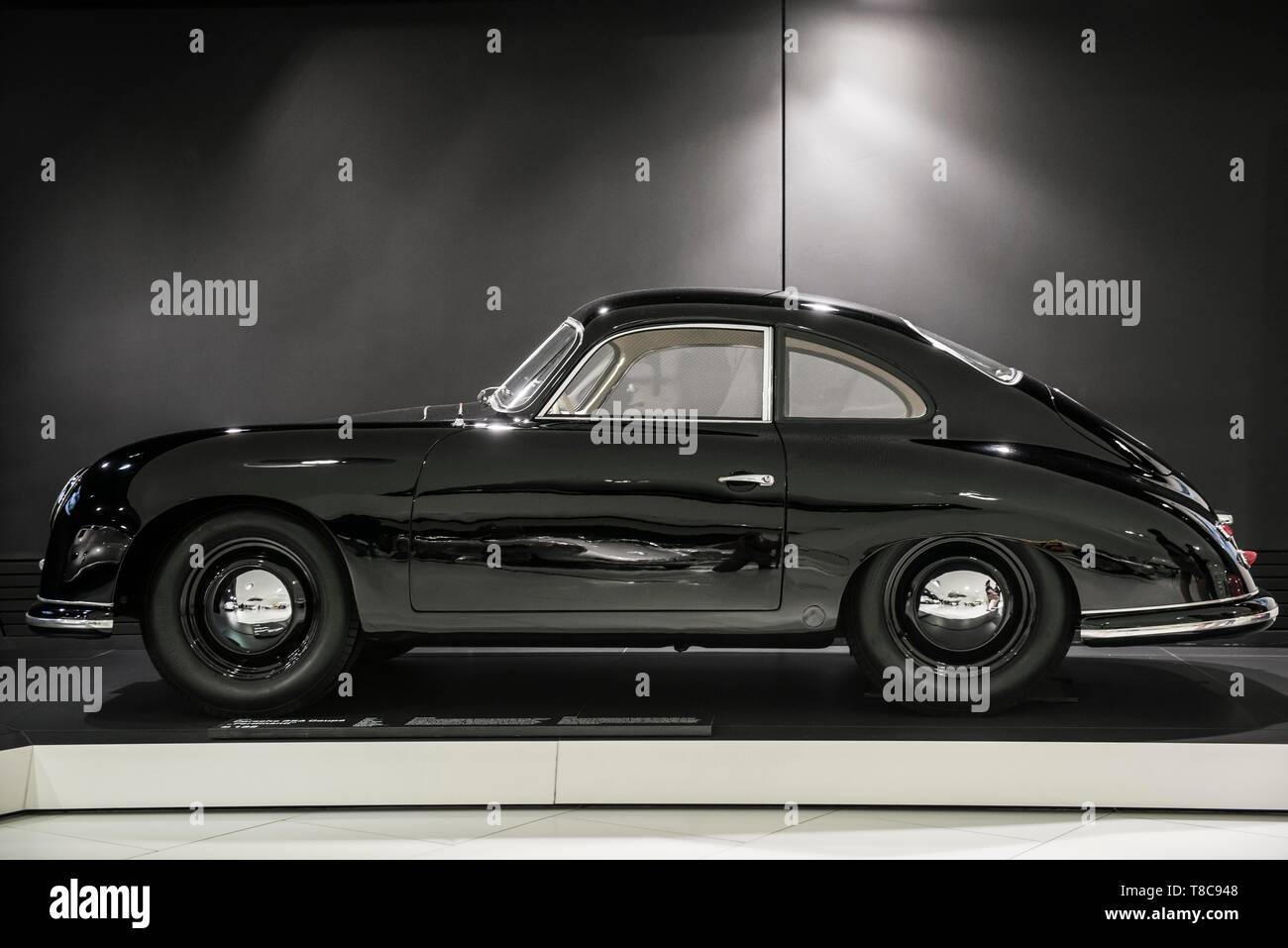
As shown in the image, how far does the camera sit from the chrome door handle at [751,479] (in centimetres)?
367

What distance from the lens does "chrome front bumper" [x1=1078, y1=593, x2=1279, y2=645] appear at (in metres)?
3.56

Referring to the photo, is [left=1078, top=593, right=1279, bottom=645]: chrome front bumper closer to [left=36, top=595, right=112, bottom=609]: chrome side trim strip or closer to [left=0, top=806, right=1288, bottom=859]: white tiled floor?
[left=0, top=806, right=1288, bottom=859]: white tiled floor

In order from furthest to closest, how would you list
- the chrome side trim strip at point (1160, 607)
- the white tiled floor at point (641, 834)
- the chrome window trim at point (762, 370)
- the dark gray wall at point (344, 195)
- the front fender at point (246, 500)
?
the dark gray wall at point (344, 195)
the chrome window trim at point (762, 370)
the front fender at point (246, 500)
the chrome side trim strip at point (1160, 607)
the white tiled floor at point (641, 834)

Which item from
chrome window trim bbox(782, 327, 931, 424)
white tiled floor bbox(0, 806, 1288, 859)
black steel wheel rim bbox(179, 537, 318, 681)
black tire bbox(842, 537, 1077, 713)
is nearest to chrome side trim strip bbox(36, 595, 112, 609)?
black steel wheel rim bbox(179, 537, 318, 681)

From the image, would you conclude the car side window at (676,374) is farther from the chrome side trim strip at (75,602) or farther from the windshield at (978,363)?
the chrome side trim strip at (75,602)

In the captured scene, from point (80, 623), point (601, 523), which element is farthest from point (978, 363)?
point (80, 623)

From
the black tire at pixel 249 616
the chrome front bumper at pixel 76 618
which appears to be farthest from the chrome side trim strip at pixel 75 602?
the black tire at pixel 249 616

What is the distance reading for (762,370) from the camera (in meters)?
3.85

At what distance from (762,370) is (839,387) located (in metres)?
0.24

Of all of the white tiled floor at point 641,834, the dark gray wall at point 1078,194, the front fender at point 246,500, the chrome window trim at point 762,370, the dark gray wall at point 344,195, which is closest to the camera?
the white tiled floor at point 641,834

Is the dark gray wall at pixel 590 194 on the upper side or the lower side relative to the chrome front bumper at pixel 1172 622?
upper

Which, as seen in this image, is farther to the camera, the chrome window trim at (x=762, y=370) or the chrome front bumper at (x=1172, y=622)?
the chrome window trim at (x=762, y=370)

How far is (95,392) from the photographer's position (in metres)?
5.80

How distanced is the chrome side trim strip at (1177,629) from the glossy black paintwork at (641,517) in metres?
0.07
